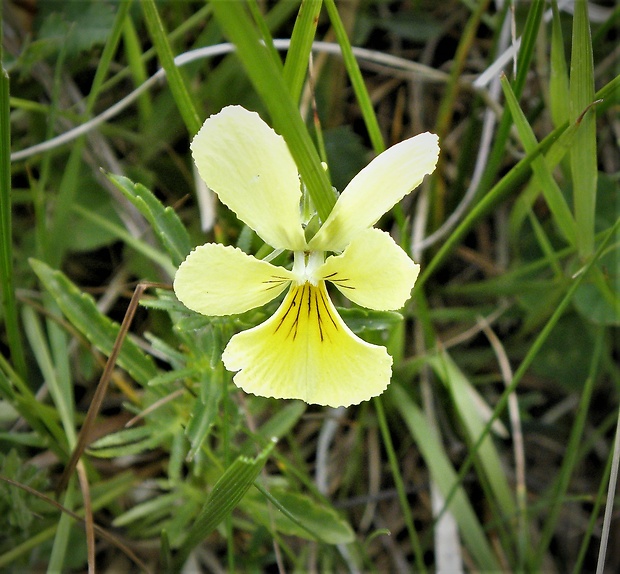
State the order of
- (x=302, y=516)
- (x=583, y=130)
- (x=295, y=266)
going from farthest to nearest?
(x=302, y=516), (x=583, y=130), (x=295, y=266)

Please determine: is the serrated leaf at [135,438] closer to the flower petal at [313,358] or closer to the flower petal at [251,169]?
the flower petal at [313,358]

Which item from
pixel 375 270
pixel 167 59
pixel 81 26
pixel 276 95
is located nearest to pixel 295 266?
pixel 375 270

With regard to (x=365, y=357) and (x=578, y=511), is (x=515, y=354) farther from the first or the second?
(x=365, y=357)

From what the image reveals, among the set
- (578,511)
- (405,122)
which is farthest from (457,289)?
(578,511)

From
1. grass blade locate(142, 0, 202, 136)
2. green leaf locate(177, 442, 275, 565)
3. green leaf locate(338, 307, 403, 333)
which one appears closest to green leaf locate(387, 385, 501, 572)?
green leaf locate(338, 307, 403, 333)

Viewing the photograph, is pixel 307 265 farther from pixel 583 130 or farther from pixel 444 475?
pixel 444 475

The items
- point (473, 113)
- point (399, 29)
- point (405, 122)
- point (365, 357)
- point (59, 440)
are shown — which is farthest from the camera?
point (405, 122)

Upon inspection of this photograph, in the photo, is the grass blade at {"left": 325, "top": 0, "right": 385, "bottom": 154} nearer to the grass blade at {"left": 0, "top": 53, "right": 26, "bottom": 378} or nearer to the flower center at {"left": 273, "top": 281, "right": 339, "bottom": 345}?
the flower center at {"left": 273, "top": 281, "right": 339, "bottom": 345}
